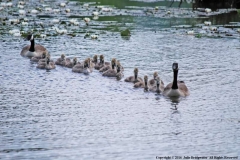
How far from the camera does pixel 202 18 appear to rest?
37125 millimetres

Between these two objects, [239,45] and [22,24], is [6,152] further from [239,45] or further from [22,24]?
[22,24]

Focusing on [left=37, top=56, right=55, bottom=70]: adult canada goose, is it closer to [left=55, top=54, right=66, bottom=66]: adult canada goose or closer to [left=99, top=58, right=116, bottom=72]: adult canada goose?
[left=55, top=54, right=66, bottom=66]: adult canada goose

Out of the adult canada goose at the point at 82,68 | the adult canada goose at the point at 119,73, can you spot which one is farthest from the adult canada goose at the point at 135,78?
the adult canada goose at the point at 82,68

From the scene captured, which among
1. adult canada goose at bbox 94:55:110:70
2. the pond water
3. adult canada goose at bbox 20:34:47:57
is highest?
adult canada goose at bbox 20:34:47:57

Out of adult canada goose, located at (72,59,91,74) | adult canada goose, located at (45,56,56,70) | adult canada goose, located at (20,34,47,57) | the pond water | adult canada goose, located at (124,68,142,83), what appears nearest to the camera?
the pond water

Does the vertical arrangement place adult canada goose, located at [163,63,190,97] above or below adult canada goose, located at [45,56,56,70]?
below

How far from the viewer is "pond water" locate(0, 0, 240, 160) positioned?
45.7 ft

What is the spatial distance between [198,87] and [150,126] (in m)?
4.89

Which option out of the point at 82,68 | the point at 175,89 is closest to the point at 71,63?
the point at 82,68

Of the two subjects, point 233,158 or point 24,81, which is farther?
point 24,81

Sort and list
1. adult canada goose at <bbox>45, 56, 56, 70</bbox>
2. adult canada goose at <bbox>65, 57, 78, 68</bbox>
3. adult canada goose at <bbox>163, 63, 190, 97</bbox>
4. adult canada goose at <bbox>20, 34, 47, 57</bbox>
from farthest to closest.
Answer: adult canada goose at <bbox>20, 34, 47, 57</bbox>
adult canada goose at <bbox>65, 57, 78, 68</bbox>
adult canada goose at <bbox>45, 56, 56, 70</bbox>
adult canada goose at <bbox>163, 63, 190, 97</bbox>

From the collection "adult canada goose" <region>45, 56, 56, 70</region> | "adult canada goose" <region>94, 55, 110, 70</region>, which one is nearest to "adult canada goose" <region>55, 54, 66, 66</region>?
"adult canada goose" <region>45, 56, 56, 70</region>

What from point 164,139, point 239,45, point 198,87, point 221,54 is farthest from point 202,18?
point 164,139

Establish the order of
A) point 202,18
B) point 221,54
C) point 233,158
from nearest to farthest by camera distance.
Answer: point 233,158, point 221,54, point 202,18
